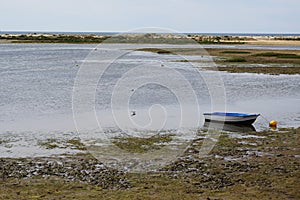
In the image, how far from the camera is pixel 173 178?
1292 centimetres

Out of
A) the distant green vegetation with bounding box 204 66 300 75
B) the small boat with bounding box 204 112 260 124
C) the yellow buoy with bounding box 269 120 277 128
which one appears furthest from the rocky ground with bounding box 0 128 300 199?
the distant green vegetation with bounding box 204 66 300 75

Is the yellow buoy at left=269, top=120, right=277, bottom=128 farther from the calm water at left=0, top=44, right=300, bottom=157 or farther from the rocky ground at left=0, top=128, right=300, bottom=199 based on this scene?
the rocky ground at left=0, top=128, right=300, bottom=199

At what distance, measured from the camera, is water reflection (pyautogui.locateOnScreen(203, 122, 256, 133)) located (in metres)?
20.2

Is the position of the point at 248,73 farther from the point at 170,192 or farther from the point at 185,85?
the point at 170,192

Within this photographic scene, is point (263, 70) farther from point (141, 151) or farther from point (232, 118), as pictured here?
point (141, 151)

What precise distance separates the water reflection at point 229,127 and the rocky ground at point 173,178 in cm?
374

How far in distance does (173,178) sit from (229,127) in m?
8.42

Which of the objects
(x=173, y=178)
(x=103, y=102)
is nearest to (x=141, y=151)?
(x=173, y=178)

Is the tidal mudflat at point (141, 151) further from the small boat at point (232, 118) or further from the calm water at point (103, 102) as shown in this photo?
the small boat at point (232, 118)

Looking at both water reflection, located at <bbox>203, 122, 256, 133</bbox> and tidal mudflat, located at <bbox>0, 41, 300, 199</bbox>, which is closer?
tidal mudflat, located at <bbox>0, 41, 300, 199</bbox>

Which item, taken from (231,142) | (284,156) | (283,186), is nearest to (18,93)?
(231,142)

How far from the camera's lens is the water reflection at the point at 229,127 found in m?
20.2

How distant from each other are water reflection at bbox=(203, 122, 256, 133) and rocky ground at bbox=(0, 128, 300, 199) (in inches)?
147

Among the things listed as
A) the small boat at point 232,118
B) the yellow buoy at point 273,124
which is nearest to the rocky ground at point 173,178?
the yellow buoy at point 273,124
